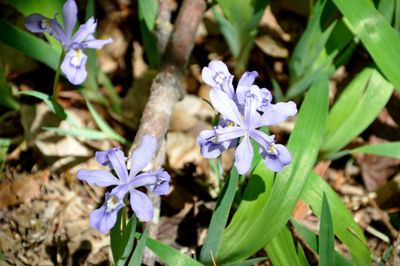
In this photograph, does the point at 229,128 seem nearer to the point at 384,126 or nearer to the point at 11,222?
the point at 11,222

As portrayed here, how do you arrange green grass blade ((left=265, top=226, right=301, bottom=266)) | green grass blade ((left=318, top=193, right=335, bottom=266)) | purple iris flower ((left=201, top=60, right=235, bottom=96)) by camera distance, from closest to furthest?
purple iris flower ((left=201, top=60, right=235, bottom=96))
green grass blade ((left=318, top=193, right=335, bottom=266))
green grass blade ((left=265, top=226, right=301, bottom=266))

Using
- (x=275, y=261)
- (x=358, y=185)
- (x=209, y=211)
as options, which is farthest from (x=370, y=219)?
(x=209, y=211)

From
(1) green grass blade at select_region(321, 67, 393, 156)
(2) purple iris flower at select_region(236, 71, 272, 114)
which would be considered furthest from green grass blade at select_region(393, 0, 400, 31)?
(2) purple iris flower at select_region(236, 71, 272, 114)

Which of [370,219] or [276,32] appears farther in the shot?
[276,32]

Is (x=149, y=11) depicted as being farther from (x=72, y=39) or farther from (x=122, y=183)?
(x=122, y=183)

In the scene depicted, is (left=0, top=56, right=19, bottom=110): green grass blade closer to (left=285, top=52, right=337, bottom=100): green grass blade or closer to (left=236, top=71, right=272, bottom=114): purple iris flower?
(left=236, top=71, right=272, bottom=114): purple iris flower

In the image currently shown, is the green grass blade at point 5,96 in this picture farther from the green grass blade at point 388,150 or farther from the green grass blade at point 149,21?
the green grass blade at point 388,150
